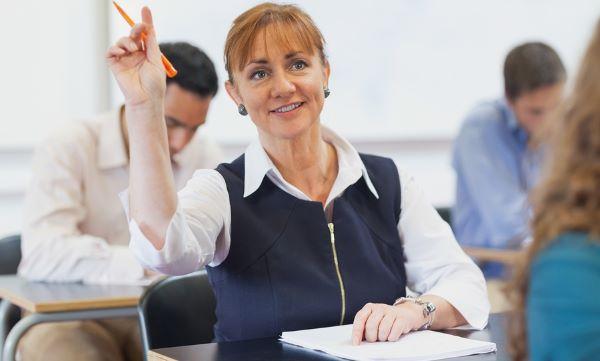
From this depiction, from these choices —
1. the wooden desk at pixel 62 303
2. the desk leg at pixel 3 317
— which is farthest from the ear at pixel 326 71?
the desk leg at pixel 3 317

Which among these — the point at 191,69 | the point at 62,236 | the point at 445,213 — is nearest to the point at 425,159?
the point at 445,213

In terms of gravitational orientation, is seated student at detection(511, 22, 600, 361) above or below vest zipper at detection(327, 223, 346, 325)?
above

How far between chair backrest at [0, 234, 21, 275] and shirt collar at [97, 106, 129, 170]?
383 millimetres

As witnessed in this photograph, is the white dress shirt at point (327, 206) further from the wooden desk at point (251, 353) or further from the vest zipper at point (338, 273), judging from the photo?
the wooden desk at point (251, 353)

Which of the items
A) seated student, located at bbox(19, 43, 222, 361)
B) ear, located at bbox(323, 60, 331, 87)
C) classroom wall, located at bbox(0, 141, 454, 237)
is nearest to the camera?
ear, located at bbox(323, 60, 331, 87)

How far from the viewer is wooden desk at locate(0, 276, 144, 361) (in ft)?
8.83

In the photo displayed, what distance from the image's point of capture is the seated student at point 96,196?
3.13 m

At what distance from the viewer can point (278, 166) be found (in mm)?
2332

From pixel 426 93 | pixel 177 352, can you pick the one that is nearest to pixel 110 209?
pixel 177 352

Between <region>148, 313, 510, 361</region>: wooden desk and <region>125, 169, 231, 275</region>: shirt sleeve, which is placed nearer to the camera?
<region>148, 313, 510, 361</region>: wooden desk

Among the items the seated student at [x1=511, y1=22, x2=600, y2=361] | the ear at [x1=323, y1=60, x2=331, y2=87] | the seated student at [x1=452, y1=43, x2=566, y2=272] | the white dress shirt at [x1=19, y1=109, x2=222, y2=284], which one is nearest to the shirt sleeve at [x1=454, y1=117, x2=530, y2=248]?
the seated student at [x1=452, y1=43, x2=566, y2=272]

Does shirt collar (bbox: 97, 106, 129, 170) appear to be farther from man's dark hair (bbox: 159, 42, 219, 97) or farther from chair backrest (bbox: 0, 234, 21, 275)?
chair backrest (bbox: 0, 234, 21, 275)

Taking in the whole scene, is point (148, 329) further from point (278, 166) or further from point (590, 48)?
point (590, 48)

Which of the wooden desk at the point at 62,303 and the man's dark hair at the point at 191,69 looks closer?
the wooden desk at the point at 62,303
